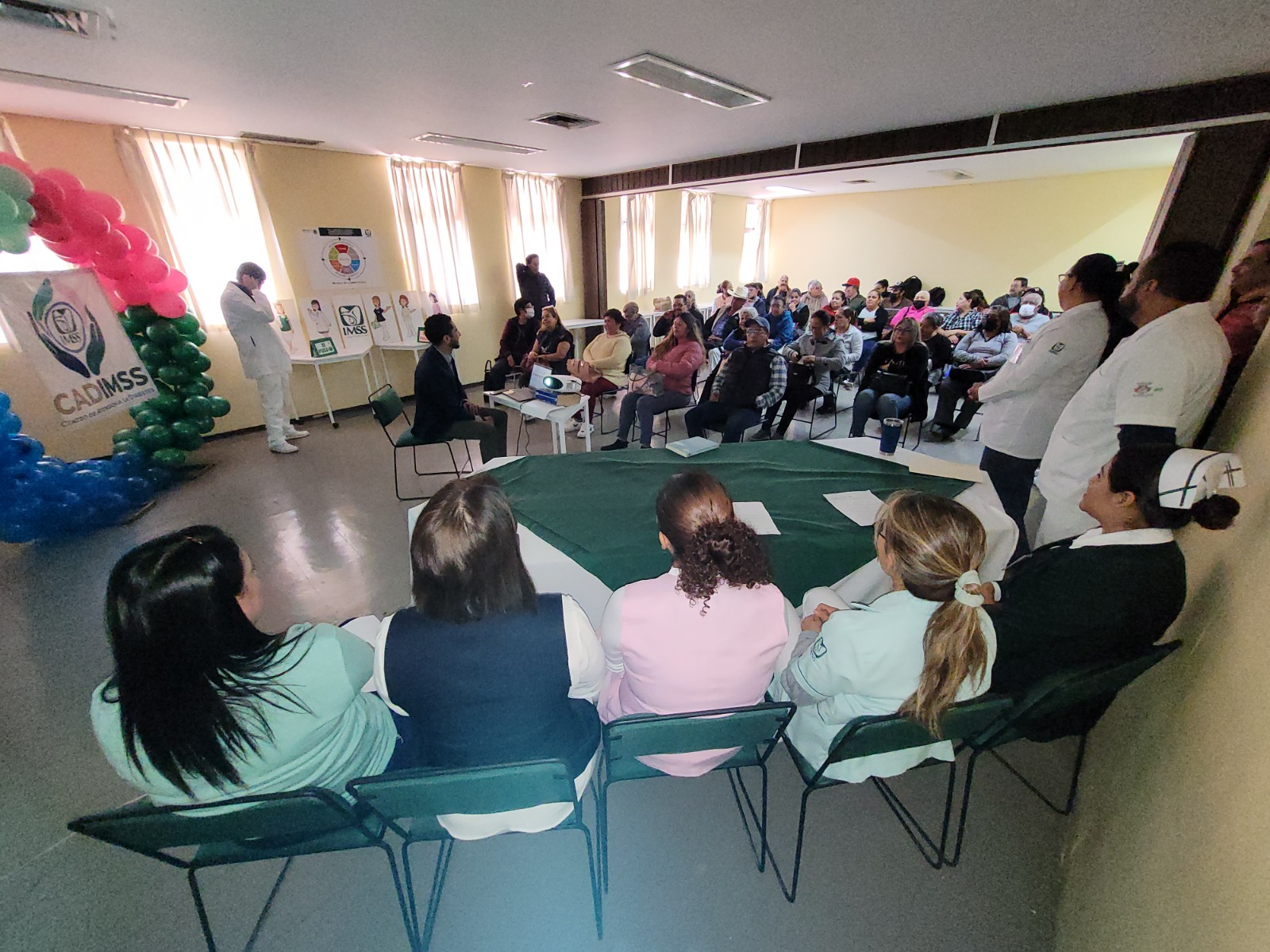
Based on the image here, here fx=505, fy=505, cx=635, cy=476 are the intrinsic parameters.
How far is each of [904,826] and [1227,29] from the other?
12.3ft

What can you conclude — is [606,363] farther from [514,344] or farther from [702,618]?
[702,618]

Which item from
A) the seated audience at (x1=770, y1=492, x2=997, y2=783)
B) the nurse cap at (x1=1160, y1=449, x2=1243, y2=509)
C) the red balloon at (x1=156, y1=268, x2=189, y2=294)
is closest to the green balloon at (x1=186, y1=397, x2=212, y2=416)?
the red balloon at (x1=156, y1=268, x2=189, y2=294)

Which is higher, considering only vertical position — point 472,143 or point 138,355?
point 472,143

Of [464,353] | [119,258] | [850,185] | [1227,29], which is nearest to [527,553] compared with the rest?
[1227,29]

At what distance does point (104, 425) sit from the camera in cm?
449

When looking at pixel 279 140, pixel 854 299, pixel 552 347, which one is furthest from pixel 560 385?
pixel 854 299

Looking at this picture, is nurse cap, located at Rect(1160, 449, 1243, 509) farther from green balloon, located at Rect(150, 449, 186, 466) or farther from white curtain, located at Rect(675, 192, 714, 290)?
white curtain, located at Rect(675, 192, 714, 290)

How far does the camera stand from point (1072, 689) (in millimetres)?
1172

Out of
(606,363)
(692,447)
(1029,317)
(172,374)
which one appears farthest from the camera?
(1029,317)

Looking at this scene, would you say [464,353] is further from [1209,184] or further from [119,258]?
[1209,184]

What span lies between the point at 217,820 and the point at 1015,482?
3171 millimetres

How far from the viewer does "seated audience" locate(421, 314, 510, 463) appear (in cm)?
350

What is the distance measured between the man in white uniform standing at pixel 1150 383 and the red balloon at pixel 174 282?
19.7ft

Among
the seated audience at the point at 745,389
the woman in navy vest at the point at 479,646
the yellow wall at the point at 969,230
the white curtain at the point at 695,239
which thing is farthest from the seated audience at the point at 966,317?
the woman in navy vest at the point at 479,646
